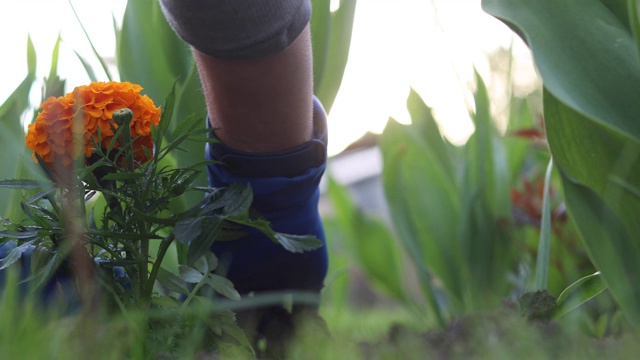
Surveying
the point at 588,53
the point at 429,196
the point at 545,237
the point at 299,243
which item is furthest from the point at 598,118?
the point at 429,196

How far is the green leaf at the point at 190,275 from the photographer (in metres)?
0.77

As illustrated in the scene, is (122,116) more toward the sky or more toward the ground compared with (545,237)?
more toward the sky

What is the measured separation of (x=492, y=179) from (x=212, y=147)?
0.78 meters

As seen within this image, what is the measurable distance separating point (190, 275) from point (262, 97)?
9.5 inches

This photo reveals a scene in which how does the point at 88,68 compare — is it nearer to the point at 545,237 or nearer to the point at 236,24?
the point at 236,24

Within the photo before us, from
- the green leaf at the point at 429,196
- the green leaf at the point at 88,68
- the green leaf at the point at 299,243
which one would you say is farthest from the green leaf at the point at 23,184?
the green leaf at the point at 429,196

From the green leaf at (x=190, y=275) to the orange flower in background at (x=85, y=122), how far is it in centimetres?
14

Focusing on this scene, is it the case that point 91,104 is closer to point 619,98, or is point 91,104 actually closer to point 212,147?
point 212,147

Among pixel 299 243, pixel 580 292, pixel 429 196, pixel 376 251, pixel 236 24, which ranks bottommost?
pixel 376 251

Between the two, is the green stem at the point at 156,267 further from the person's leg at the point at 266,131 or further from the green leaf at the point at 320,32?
the green leaf at the point at 320,32

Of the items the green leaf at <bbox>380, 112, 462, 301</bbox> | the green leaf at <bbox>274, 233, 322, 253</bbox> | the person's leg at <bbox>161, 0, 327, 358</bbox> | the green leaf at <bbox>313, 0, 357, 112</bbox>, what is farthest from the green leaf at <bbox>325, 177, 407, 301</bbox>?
the green leaf at <bbox>274, 233, 322, 253</bbox>

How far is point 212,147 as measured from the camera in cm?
98

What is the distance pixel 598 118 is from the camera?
86 centimetres

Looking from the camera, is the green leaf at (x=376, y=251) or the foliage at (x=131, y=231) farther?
the green leaf at (x=376, y=251)
